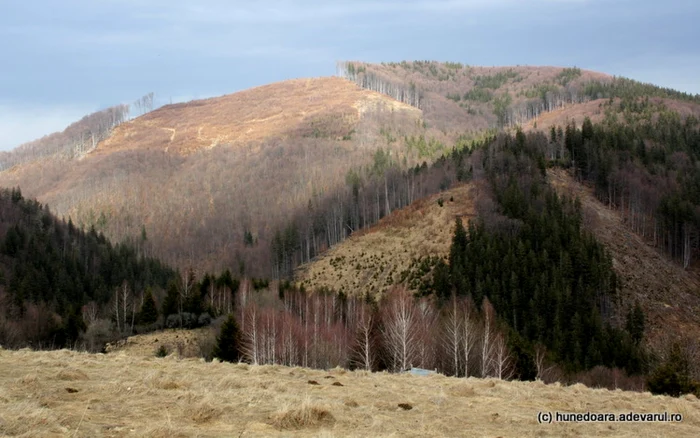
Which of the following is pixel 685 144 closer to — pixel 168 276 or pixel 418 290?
pixel 418 290

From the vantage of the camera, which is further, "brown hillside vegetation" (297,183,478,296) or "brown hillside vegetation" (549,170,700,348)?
"brown hillside vegetation" (297,183,478,296)

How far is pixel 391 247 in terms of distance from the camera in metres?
102

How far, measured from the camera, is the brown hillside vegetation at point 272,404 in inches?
436

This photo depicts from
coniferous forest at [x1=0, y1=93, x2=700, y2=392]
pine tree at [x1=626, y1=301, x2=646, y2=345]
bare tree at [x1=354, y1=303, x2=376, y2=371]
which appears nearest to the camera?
bare tree at [x1=354, y1=303, x2=376, y2=371]

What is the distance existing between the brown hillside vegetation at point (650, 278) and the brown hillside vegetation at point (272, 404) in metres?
68.0

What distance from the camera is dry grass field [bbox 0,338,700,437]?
36.3ft

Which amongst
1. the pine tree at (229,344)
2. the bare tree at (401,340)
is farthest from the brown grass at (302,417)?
the pine tree at (229,344)

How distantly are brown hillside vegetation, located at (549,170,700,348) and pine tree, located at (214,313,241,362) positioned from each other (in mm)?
59712

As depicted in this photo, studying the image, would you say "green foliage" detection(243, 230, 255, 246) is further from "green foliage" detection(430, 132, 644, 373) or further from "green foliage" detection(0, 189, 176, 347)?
"green foliage" detection(430, 132, 644, 373)

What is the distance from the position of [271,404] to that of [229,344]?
3587cm

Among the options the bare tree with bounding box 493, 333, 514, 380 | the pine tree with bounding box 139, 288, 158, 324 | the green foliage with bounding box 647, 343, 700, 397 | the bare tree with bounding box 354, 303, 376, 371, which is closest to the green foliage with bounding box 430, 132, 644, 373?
the bare tree with bounding box 493, 333, 514, 380

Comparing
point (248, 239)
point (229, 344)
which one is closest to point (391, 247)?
point (229, 344)

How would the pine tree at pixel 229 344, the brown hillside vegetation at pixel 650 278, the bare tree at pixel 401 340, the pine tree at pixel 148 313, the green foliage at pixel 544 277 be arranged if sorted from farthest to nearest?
the brown hillside vegetation at pixel 650 278 < the pine tree at pixel 148 313 < the green foliage at pixel 544 277 < the pine tree at pixel 229 344 < the bare tree at pixel 401 340

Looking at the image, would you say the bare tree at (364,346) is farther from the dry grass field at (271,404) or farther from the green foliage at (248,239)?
the green foliage at (248,239)
